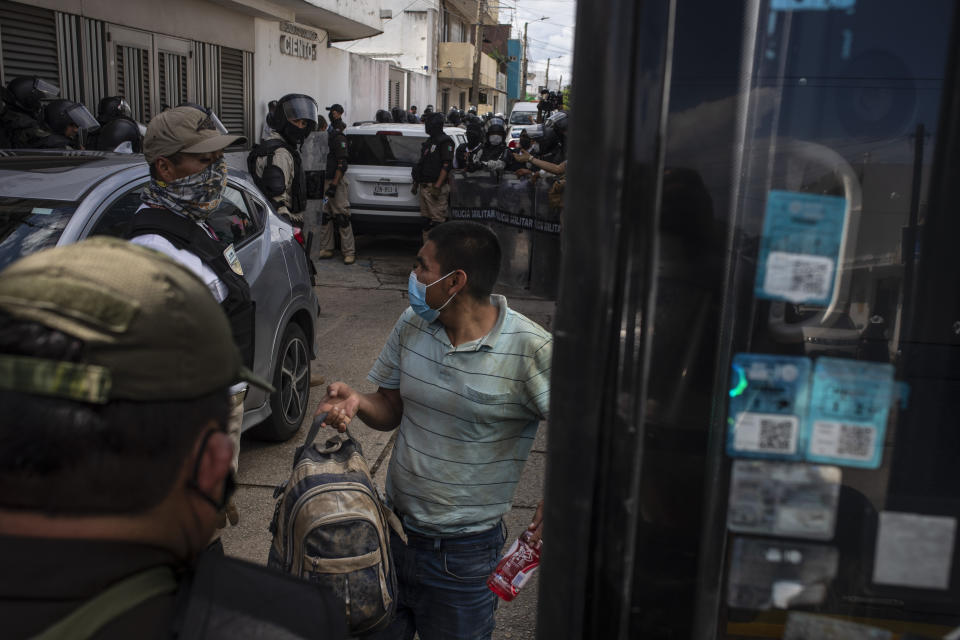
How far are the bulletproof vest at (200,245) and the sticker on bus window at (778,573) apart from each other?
2.23m

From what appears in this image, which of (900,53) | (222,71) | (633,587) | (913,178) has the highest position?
(222,71)

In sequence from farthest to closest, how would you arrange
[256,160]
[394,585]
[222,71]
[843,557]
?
[222,71] → [256,160] → [394,585] → [843,557]

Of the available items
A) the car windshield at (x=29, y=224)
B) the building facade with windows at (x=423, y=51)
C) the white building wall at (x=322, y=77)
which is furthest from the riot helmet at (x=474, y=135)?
the building facade with windows at (x=423, y=51)

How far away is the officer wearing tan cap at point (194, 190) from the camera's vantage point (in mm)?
3109

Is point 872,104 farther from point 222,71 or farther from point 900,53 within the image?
point 222,71

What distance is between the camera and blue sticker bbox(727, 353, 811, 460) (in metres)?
1.18

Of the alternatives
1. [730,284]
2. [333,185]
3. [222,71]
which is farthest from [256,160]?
[730,284]

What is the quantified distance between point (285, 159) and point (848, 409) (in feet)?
26.4

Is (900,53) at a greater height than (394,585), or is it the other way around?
(900,53)

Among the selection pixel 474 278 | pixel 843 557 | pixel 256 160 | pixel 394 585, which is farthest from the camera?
pixel 256 160

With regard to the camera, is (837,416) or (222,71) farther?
(222,71)

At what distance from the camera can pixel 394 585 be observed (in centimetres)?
200

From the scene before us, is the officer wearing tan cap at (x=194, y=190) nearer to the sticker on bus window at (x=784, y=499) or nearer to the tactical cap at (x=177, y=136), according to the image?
the tactical cap at (x=177, y=136)

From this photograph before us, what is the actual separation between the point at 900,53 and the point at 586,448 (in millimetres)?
687
